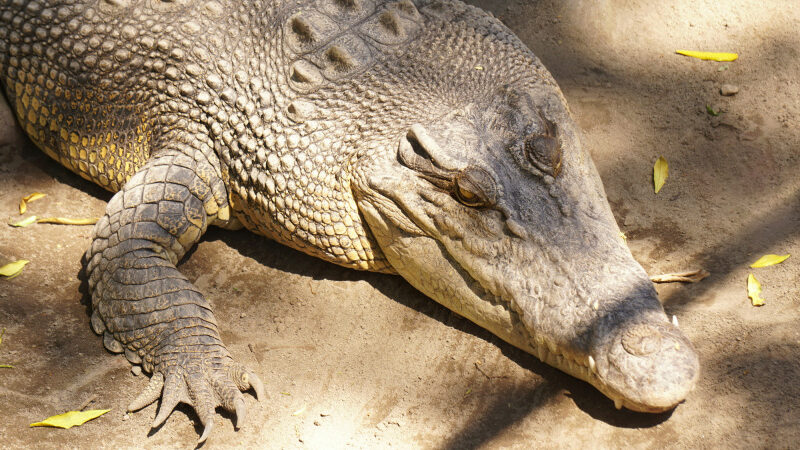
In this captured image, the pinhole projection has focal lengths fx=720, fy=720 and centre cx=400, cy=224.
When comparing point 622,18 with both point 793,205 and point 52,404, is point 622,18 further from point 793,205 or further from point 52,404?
point 52,404

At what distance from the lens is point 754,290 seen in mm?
3186

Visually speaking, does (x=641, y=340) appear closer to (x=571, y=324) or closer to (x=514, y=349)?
(x=571, y=324)

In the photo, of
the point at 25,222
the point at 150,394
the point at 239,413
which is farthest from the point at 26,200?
the point at 239,413


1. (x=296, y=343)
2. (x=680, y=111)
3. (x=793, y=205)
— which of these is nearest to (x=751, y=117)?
(x=680, y=111)

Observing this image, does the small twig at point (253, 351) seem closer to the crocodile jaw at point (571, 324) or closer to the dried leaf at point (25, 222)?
the crocodile jaw at point (571, 324)

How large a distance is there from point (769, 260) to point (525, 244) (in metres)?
1.23

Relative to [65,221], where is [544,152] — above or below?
above

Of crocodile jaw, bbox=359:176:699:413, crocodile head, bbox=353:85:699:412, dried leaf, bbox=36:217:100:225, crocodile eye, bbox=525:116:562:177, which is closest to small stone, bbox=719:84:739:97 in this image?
crocodile head, bbox=353:85:699:412

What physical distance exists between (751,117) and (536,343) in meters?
2.10

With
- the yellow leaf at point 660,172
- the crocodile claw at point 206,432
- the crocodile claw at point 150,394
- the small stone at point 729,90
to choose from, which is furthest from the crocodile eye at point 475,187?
the small stone at point 729,90

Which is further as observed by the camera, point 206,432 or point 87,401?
point 87,401

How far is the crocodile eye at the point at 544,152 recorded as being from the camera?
10.2 ft

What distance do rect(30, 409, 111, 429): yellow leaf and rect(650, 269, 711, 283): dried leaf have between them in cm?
254

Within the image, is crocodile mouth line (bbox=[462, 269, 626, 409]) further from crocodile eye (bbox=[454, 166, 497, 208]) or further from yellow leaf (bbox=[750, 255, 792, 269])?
→ yellow leaf (bbox=[750, 255, 792, 269])
